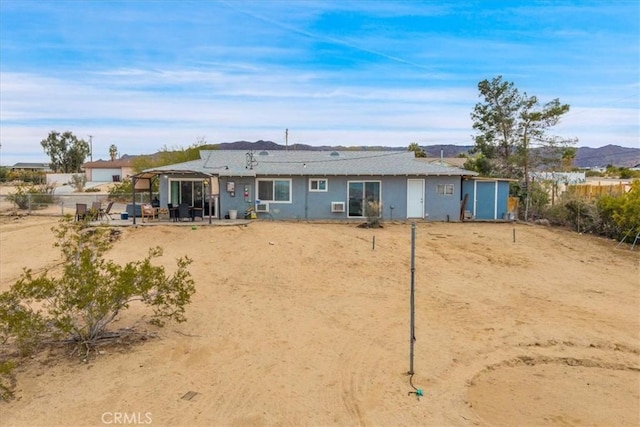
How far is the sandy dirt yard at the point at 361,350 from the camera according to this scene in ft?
17.5

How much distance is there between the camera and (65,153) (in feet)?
223

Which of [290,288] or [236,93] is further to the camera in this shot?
[236,93]

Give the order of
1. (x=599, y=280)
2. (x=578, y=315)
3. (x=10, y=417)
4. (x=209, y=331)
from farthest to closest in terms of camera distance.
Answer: (x=599, y=280), (x=578, y=315), (x=209, y=331), (x=10, y=417)

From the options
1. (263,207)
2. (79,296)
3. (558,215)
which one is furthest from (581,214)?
(79,296)

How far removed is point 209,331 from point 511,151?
2235 centimetres

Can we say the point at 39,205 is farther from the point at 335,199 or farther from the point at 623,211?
the point at 623,211

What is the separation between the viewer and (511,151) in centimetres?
2503

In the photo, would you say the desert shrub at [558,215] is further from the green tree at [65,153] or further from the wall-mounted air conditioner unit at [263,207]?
the green tree at [65,153]

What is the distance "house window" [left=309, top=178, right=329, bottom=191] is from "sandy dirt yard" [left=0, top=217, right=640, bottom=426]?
21.9 ft

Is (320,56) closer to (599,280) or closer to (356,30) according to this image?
(356,30)

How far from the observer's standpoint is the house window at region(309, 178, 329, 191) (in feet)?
67.5

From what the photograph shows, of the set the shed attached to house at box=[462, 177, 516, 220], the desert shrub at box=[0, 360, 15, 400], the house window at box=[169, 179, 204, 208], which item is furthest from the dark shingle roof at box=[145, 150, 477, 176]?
the desert shrub at box=[0, 360, 15, 400]

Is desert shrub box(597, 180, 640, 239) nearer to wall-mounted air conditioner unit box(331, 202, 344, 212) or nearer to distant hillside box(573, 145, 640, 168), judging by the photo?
wall-mounted air conditioner unit box(331, 202, 344, 212)

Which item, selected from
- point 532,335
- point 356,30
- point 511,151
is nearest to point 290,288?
point 532,335
